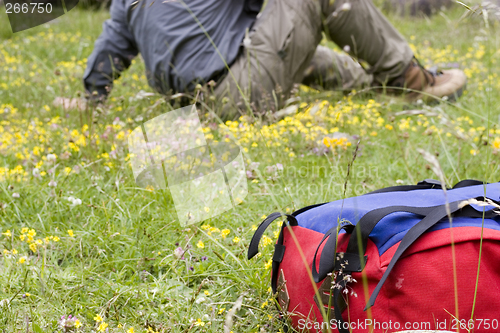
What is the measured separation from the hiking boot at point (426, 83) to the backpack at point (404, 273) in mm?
2381

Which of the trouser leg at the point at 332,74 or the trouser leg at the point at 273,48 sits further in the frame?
the trouser leg at the point at 332,74

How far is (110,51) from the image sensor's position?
10.7 feet

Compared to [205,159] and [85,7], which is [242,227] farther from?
[85,7]

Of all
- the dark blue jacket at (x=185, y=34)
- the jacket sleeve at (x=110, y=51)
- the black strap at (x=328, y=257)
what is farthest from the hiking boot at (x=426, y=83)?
the black strap at (x=328, y=257)

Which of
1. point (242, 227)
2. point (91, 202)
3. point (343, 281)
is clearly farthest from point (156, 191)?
point (343, 281)

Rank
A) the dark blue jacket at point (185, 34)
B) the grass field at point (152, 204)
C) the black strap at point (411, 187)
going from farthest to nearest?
1. the dark blue jacket at point (185, 34)
2. the black strap at point (411, 187)
3. the grass field at point (152, 204)

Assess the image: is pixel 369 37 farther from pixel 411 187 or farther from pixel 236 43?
pixel 411 187

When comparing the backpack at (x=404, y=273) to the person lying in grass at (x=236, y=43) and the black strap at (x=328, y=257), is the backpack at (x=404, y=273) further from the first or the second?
the person lying in grass at (x=236, y=43)

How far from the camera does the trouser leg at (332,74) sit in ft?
12.0

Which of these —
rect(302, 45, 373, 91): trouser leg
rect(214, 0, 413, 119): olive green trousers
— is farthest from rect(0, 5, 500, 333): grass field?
rect(214, 0, 413, 119): olive green trousers

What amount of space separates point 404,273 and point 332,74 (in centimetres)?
279

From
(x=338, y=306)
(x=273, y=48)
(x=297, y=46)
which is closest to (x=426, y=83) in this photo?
(x=297, y=46)

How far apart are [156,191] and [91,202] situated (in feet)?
0.99

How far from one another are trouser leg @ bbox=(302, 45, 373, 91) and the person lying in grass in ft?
0.99
